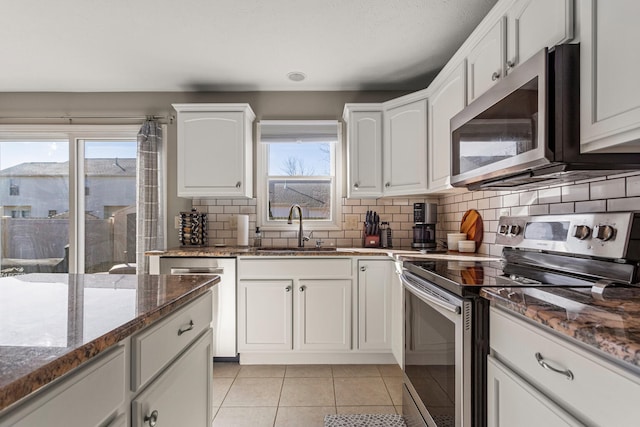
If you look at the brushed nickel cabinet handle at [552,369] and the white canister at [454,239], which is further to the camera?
the white canister at [454,239]

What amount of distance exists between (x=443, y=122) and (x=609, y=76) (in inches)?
55.0

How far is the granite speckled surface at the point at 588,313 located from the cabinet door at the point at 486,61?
1115mm

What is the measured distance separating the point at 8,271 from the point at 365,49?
3.95m

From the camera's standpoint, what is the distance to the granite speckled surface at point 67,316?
1.84 feet

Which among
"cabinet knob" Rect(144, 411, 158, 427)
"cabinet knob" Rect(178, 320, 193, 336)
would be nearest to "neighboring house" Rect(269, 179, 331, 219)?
"cabinet knob" Rect(178, 320, 193, 336)

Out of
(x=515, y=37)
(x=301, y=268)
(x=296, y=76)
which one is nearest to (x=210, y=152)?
(x=296, y=76)

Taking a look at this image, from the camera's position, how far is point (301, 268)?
2.69m

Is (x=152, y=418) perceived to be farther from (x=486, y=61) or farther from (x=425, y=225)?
(x=425, y=225)

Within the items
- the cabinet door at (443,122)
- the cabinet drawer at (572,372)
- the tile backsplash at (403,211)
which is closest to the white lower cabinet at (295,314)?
the tile backsplash at (403,211)

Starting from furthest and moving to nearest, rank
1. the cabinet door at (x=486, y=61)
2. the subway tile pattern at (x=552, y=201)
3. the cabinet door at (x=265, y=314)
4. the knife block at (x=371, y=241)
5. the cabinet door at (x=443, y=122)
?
the knife block at (x=371, y=241) < the cabinet door at (x=265, y=314) < the cabinet door at (x=443, y=122) < the cabinet door at (x=486, y=61) < the subway tile pattern at (x=552, y=201)

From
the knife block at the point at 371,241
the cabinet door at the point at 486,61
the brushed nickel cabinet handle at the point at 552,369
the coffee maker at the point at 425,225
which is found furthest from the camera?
the knife block at the point at 371,241

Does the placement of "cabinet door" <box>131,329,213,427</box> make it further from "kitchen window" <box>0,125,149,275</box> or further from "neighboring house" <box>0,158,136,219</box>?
"neighboring house" <box>0,158,136,219</box>

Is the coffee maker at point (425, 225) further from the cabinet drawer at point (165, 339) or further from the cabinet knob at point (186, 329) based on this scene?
the cabinet knob at point (186, 329)

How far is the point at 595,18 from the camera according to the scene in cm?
110
